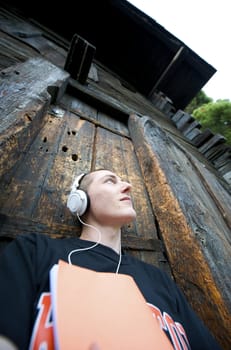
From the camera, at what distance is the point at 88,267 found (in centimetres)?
76

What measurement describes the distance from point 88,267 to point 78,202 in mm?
364

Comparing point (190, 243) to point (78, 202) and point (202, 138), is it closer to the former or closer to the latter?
point (78, 202)

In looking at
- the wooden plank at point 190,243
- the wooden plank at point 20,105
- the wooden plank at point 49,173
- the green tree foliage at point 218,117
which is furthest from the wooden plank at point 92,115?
the green tree foliage at point 218,117

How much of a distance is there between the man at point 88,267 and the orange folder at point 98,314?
52 mm

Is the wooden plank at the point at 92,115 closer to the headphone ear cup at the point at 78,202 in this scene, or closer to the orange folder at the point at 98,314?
the headphone ear cup at the point at 78,202

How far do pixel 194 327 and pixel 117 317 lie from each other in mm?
467

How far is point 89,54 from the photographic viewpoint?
2.22 meters

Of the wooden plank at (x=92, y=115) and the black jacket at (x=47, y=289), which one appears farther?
the wooden plank at (x=92, y=115)

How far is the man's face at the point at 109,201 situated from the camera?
3.43 feet

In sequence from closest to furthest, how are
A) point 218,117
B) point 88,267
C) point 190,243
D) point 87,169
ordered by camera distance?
point 88,267 < point 190,243 < point 87,169 < point 218,117

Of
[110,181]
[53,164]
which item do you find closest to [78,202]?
[110,181]

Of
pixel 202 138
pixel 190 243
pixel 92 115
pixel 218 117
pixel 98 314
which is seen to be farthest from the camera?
pixel 218 117

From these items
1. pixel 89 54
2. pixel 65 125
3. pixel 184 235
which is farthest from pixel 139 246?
pixel 89 54

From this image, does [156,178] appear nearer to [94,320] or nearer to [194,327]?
[194,327]
